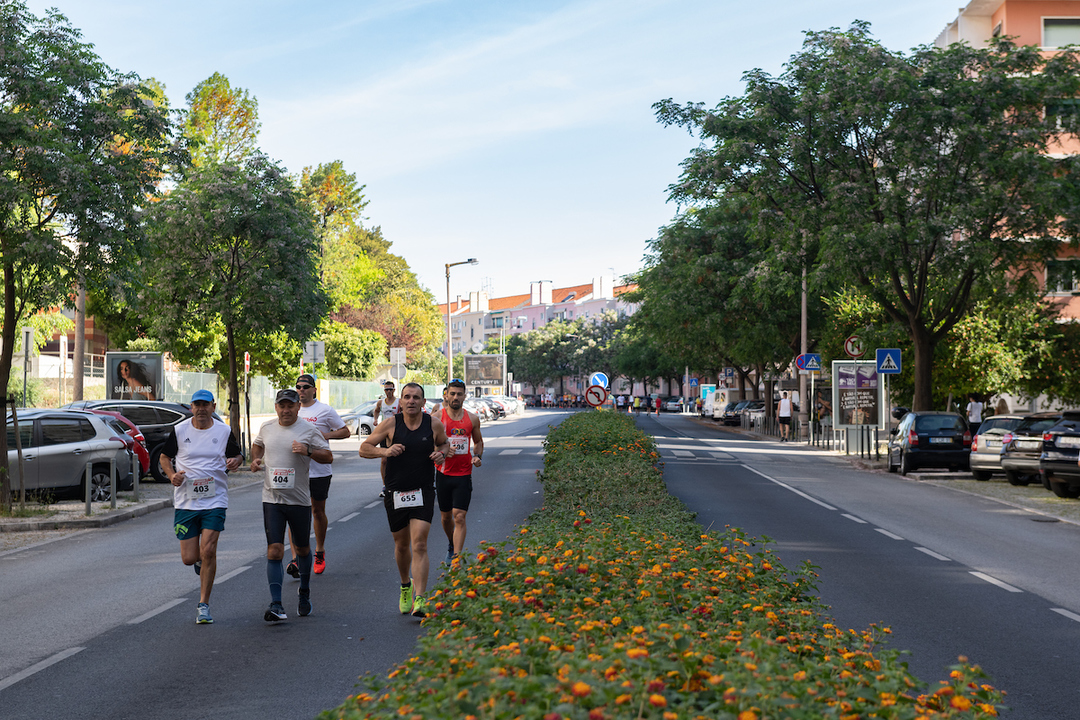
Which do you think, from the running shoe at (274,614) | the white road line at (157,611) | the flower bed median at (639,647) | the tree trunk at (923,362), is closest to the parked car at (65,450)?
the white road line at (157,611)

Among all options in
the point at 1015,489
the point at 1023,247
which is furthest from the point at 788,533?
the point at 1023,247

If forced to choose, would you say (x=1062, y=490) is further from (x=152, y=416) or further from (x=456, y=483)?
(x=152, y=416)

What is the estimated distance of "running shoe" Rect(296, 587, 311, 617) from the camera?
28.8 feet

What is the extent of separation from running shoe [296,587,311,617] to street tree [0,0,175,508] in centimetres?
882

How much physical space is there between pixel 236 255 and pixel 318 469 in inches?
689

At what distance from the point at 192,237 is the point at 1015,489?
18.4 meters

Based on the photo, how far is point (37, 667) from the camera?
7.19m

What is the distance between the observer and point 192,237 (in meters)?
26.2

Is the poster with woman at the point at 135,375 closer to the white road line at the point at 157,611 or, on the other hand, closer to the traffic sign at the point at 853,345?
the traffic sign at the point at 853,345

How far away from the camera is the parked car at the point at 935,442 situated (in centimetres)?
2536

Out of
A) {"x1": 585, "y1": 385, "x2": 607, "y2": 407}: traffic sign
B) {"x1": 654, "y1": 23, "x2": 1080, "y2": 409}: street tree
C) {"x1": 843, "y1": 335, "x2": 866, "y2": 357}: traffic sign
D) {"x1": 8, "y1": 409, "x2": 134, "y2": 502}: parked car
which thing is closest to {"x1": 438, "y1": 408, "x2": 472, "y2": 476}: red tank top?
{"x1": 8, "y1": 409, "x2": 134, "y2": 502}: parked car

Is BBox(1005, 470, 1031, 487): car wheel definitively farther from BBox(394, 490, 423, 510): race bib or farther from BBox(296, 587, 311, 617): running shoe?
BBox(296, 587, 311, 617): running shoe

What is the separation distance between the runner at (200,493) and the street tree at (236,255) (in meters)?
17.2

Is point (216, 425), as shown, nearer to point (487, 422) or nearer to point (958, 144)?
point (958, 144)
